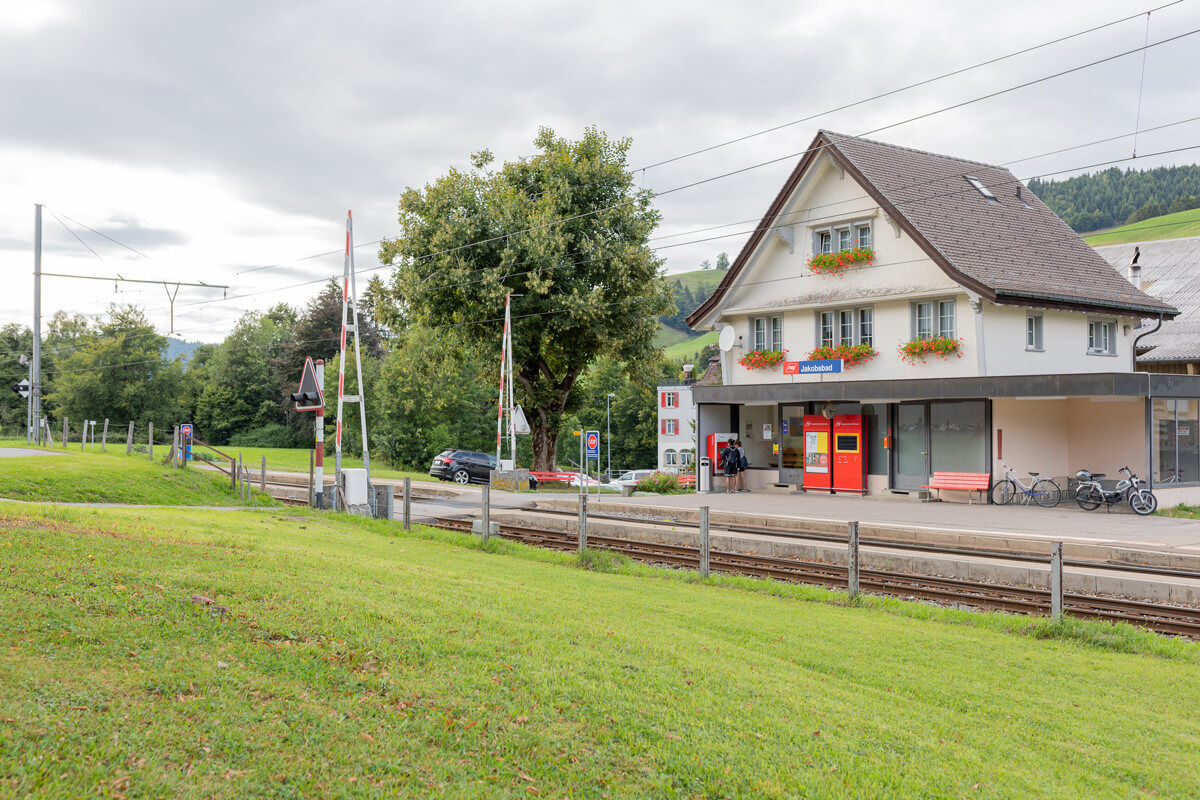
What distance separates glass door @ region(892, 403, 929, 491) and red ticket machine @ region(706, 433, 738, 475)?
6.80 m

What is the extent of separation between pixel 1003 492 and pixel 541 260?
20356mm

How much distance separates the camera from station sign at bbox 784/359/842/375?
99.8 feet

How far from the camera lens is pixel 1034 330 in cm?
2822

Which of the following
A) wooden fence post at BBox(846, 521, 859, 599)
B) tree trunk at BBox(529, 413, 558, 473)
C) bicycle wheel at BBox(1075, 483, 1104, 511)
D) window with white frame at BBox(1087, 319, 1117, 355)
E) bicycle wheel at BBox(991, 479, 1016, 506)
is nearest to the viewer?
wooden fence post at BBox(846, 521, 859, 599)

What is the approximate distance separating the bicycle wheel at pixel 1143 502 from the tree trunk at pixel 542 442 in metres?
25.8

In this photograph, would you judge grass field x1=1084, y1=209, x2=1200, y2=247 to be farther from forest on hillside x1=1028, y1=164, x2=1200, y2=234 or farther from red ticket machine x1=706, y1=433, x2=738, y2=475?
red ticket machine x1=706, y1=433, x2=738, y2=475

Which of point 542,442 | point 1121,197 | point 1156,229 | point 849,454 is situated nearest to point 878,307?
point 849,454

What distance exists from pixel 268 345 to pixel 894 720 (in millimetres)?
92972

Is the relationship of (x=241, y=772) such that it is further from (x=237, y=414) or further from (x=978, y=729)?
(x=237, y=414)

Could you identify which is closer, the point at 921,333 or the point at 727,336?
the point at 921,333

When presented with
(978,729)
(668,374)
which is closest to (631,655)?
(978,729)

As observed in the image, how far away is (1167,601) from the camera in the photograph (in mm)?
13453

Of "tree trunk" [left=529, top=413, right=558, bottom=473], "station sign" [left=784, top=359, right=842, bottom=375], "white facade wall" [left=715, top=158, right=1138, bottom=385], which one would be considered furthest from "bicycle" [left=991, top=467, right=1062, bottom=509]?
"tree trunk" [left=529, top=413, right=558, bottom=473]

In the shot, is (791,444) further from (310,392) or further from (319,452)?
(310,392)
